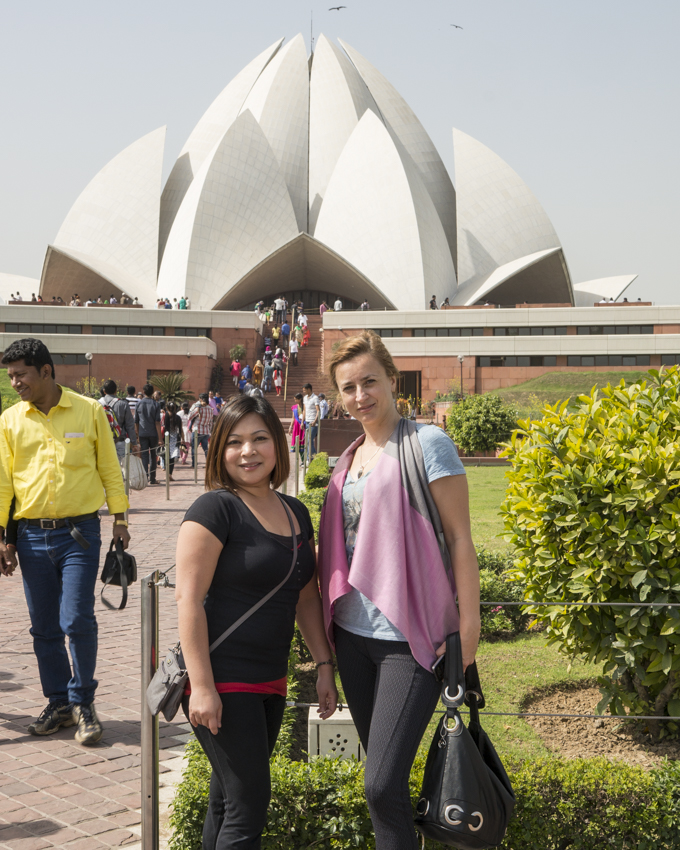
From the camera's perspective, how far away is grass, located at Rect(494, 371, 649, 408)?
18797 millimetres

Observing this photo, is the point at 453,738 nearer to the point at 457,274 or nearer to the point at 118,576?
the point at 118,576

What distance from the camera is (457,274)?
32938mm

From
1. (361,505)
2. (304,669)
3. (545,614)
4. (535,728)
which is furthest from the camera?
(304,669)

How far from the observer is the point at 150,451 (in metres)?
10.0

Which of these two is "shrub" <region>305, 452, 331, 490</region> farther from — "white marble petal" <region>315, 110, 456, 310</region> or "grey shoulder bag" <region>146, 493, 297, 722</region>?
"white marble petal" <region>315, 110, 456, 310</region>

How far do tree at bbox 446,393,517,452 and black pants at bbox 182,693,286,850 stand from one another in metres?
11.7

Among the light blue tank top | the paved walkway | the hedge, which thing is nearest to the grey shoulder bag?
the light blue tank top

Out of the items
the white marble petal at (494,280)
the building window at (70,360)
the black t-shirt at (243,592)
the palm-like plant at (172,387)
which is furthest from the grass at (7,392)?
the white marble petal at (494,280)

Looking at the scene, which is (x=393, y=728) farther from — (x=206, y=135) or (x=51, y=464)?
(x=206, y=135)

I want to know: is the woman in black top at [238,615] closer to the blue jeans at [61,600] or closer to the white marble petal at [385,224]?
the blue jeans at [61,600]

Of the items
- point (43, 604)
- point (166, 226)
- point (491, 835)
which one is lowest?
point (491, 835)

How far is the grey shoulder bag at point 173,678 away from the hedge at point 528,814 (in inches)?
22.5

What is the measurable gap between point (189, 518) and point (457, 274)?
107 ft

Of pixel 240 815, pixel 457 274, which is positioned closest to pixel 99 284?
pixel 457 274
